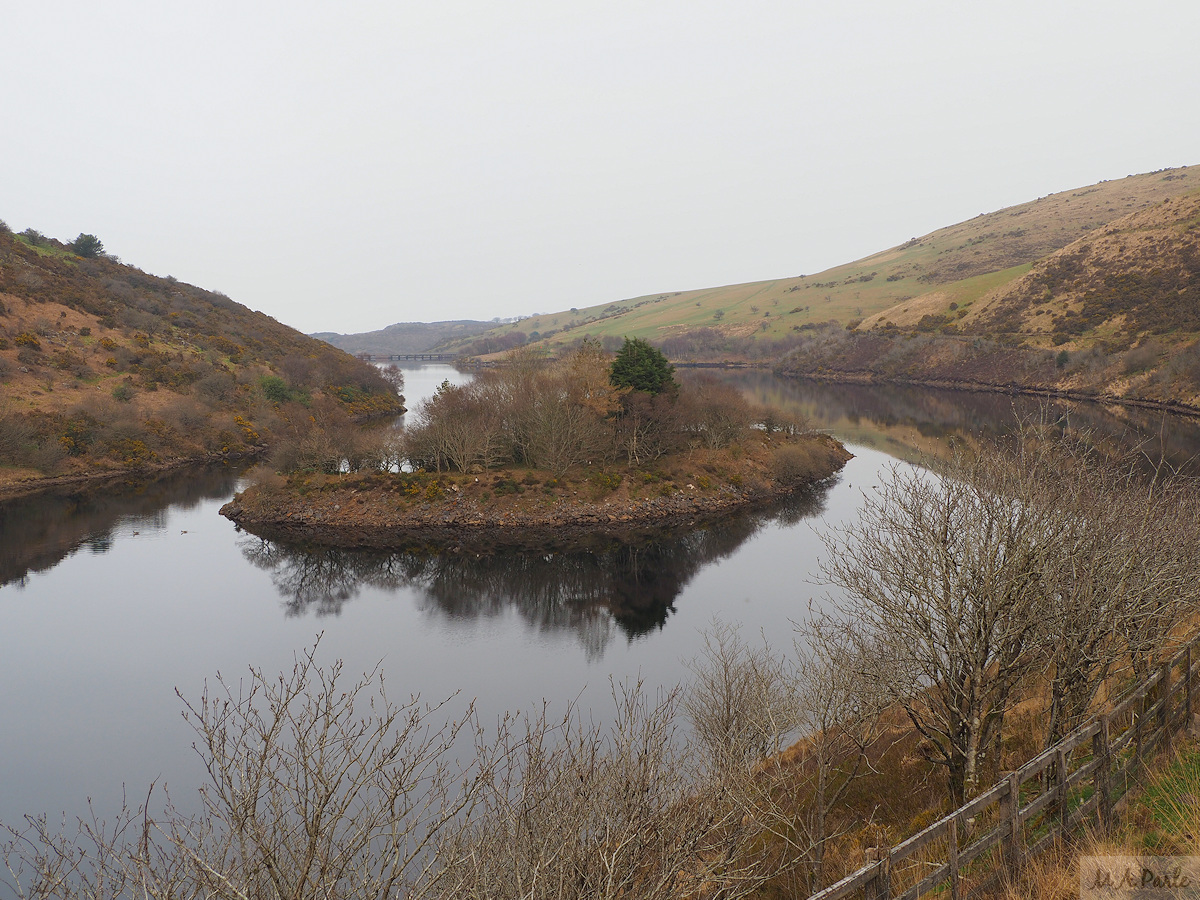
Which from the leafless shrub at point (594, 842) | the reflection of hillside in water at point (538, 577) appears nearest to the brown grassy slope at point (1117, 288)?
the reflection of hillside in water at point (538, 577)

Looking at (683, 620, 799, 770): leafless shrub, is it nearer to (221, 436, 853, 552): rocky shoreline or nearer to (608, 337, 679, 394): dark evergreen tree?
(221, 436, 853, 552): rocky shoreline

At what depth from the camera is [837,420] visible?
291ft

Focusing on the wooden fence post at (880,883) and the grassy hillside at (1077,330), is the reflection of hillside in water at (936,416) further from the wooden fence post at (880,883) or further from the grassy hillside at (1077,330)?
the wooden fence post at (880,883)

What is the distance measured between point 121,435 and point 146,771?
55291mm

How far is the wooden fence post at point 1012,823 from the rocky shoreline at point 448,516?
3513 centimetres

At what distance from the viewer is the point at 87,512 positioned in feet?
157

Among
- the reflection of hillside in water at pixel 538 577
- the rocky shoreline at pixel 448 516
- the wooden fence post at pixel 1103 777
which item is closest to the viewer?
the wooden fence post at pixel 1103 777

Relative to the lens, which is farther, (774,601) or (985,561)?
(774,601)

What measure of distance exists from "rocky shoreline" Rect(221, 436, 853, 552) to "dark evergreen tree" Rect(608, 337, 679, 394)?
958 cm

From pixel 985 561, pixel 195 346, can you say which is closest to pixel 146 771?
pixel 985 561

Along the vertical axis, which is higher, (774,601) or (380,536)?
(380,536)

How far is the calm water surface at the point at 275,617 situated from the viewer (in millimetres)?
21844

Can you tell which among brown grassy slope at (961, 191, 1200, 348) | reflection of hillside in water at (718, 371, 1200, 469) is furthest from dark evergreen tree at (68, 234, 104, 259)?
brown grassy slope at (961, 191, 1200, 348)

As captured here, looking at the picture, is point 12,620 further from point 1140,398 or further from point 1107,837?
point 1140,398
